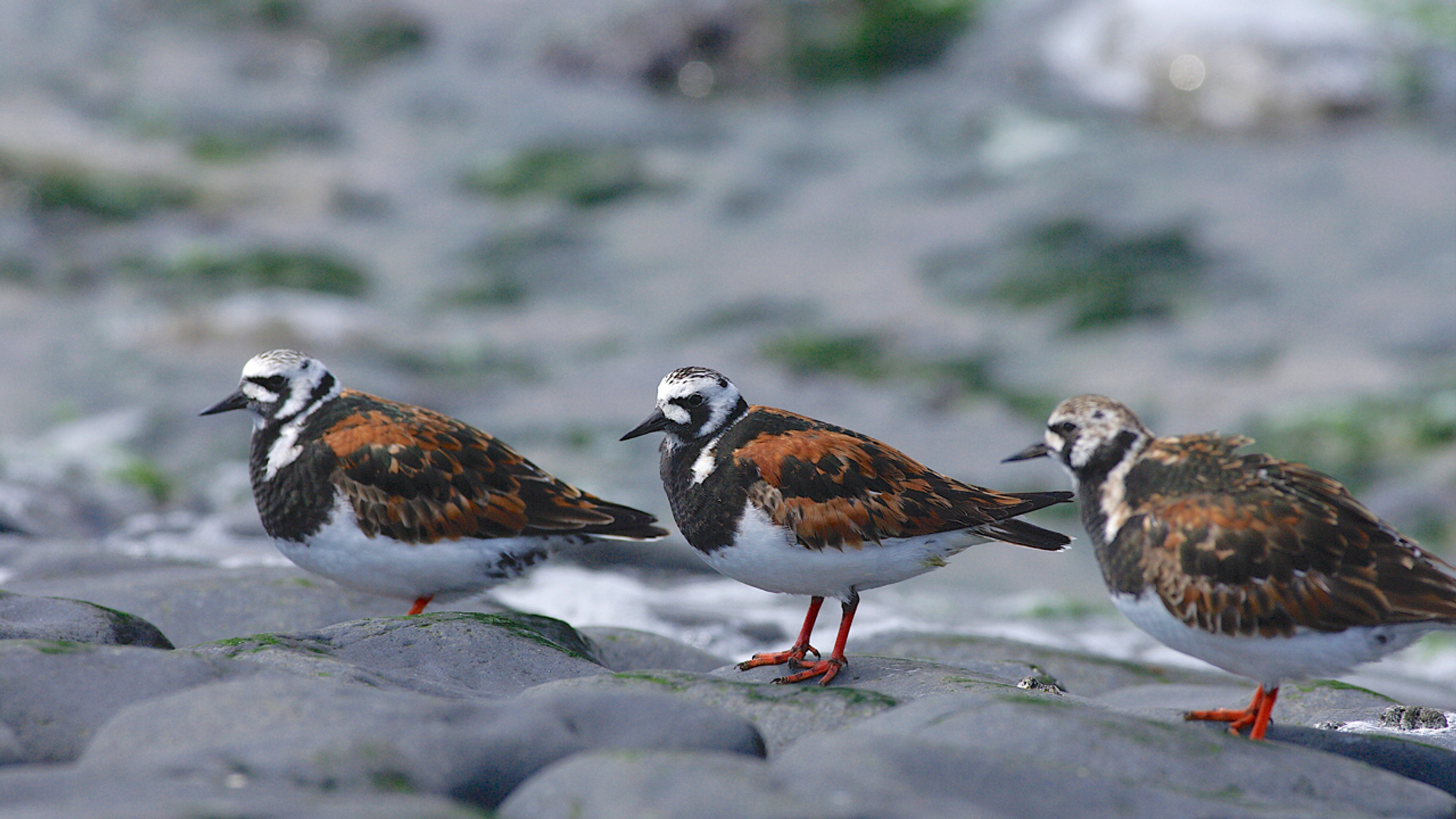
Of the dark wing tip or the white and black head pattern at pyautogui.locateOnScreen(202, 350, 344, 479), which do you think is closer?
the dark wing tip

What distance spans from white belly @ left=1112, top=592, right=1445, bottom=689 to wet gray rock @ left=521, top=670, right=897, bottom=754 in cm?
96

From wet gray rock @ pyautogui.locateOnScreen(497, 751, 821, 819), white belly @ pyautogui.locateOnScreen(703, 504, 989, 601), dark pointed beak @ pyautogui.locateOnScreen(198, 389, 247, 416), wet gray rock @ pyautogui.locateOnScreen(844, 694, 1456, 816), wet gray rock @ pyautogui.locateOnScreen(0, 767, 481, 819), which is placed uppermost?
dark pointed beak @ pyautogui.locateOnScreen(198, 389, 247, 416)

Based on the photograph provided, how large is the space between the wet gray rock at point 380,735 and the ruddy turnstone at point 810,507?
3.91ft

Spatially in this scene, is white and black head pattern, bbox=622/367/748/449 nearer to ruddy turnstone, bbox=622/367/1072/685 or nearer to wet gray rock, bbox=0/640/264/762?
ruddy turnstone, bbox=622/367/1072/685

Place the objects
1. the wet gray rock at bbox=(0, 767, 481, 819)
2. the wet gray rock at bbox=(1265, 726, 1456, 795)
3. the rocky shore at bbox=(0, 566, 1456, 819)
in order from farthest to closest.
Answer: the wet gray rock at bbox=(1265, 726, 1456, 795) < the rocky shore at bbox=(0, 566, 1456, 819) < the wet gray rock at bbox=(0, 767, 481, 819)

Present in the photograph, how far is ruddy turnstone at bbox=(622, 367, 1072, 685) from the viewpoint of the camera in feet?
16.1

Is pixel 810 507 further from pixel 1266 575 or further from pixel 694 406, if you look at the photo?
pixel 1266 575

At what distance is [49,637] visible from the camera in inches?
181

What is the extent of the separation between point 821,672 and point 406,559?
1857 millimetres

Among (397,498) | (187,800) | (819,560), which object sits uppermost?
(397,498)

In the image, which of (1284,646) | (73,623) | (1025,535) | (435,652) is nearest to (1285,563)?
(1284,646)

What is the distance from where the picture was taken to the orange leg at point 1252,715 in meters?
4.38

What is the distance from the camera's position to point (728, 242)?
15.8 m

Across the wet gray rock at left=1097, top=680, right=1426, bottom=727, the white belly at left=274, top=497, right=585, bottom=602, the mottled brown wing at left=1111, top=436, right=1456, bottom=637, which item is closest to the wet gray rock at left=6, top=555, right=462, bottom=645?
the white belly at left=274, top=497, right=585, bottom=602
